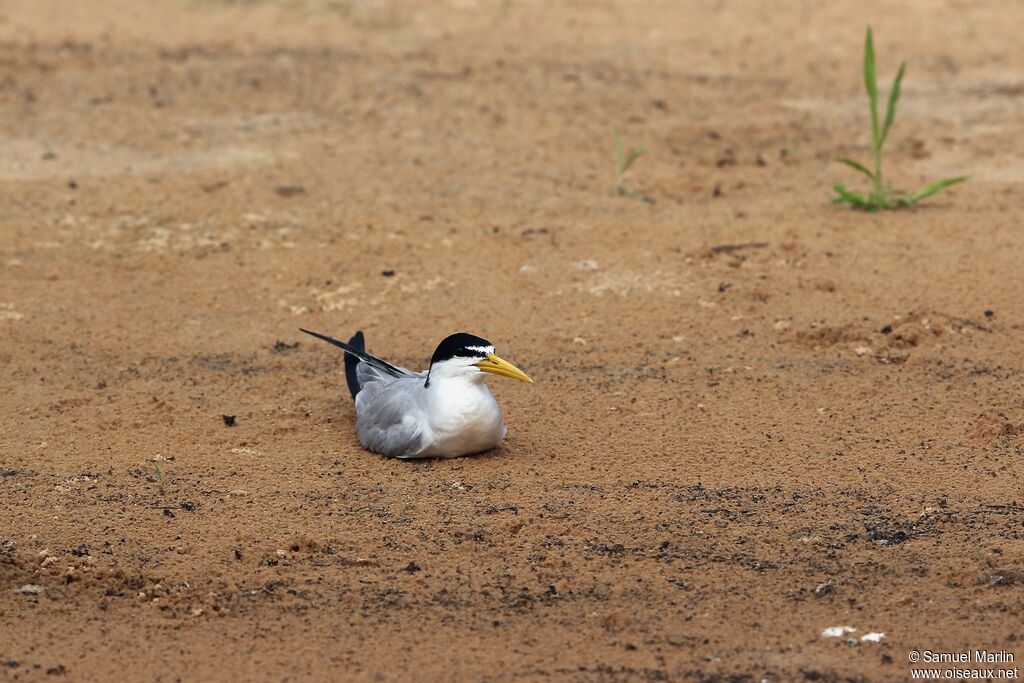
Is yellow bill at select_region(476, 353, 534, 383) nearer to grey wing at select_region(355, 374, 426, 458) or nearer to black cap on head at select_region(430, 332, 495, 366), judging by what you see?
black cap on head at select_region(430, 332, 495, 366)

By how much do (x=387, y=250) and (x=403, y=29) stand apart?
4.88 metres

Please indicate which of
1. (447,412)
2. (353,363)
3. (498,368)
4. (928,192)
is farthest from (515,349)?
(928,192)

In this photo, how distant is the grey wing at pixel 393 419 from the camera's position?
5332mm

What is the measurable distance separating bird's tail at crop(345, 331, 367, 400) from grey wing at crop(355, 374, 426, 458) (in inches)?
7.4

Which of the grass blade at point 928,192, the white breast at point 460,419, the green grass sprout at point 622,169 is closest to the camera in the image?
the white breast at point 460,419

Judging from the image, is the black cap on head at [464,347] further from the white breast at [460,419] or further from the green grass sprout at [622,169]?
the green grass sprout at [622,169]

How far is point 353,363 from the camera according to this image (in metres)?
5.98

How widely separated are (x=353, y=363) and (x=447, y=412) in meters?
0.86

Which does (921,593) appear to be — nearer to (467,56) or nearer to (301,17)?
(467,56)

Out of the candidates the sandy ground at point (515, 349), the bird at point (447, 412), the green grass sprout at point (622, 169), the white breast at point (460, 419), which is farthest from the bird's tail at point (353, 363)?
the green grass sprout at point (622, 169)

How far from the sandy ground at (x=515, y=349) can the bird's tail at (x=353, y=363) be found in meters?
0.14

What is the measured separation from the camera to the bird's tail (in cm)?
584

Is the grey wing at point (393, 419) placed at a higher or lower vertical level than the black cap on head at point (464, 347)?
lower

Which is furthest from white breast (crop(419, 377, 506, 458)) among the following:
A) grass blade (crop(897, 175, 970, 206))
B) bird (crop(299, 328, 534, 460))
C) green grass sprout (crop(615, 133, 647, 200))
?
grass blade (crop(897, 175, 970, 206))
